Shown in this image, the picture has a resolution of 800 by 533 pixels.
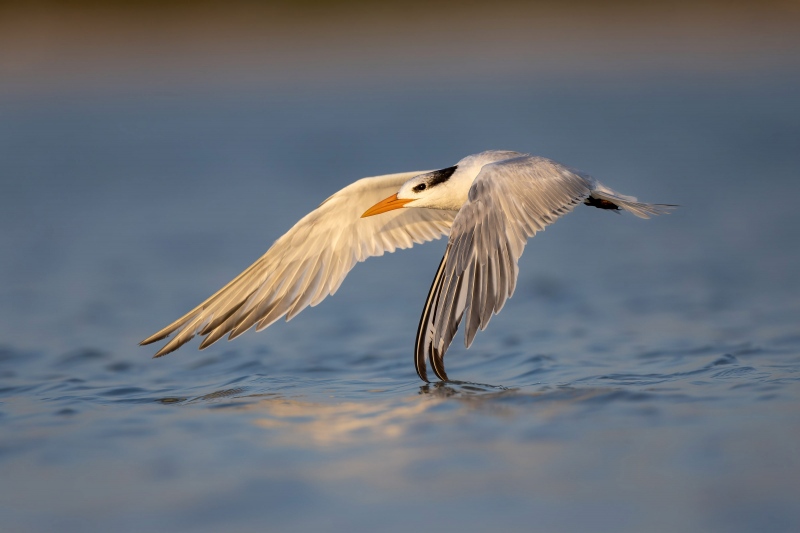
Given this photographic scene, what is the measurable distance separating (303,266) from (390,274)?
2.90m

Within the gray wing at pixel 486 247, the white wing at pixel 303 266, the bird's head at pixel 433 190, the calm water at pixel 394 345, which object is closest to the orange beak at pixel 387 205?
the bird's head at pixel 433 190

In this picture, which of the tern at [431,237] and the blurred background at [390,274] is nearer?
the blurred background at [390,274]

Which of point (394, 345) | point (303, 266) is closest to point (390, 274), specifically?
point (394, 345)

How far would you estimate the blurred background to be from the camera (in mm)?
5539

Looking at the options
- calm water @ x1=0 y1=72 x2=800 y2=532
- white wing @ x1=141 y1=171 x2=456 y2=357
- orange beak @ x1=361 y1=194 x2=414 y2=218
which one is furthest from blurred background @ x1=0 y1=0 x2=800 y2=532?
orange beak @ x1=361 y1=194 x2=414 y2=218

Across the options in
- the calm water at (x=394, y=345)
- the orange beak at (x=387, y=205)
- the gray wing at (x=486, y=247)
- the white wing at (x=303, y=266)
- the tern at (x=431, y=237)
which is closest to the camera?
the calm water at (x=394, y=345)

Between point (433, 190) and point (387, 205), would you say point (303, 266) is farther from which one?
point (433, 190)

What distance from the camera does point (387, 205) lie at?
8086 mm

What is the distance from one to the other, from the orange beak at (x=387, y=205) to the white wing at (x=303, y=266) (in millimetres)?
239

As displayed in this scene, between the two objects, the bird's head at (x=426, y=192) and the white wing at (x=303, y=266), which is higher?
the bird's head at (x=426, y=192)

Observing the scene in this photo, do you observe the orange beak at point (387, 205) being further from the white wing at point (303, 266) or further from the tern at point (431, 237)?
the white wing at point (303, 266)

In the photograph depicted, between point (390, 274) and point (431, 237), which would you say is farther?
point (390, 274)

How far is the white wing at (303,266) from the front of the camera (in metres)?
7.90

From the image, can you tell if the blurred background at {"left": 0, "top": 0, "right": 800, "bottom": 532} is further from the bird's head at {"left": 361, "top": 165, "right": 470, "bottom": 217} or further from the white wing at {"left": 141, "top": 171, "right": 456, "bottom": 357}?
the bird's head at {"left": 361, "top": 165, "right": 470, "bottom": 217}
